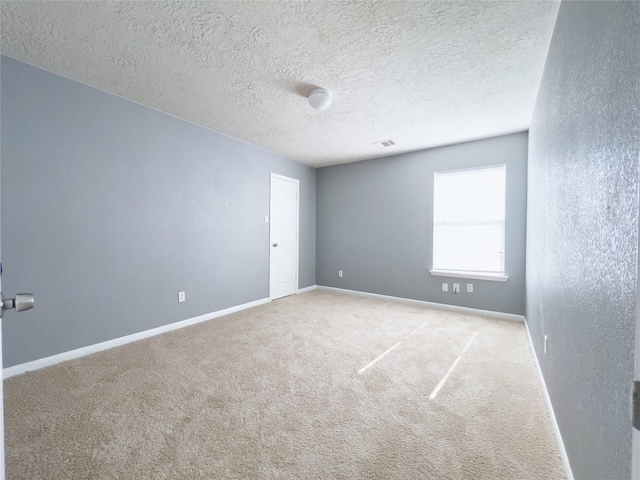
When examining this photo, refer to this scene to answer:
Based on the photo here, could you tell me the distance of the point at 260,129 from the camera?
3.52 metres

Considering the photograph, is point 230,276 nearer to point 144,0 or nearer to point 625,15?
point 144,0

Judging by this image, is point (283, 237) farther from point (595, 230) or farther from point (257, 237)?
point (595, 230)

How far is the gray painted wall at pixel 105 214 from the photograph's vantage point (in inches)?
86.4

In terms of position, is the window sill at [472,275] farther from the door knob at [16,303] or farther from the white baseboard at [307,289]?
the door knob at [16,303]

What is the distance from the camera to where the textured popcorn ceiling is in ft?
5.49

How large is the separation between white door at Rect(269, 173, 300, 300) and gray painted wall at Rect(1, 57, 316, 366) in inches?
26.8

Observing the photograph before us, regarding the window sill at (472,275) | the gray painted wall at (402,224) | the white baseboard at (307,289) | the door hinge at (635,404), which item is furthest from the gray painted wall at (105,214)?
the door hinge at (635,404)

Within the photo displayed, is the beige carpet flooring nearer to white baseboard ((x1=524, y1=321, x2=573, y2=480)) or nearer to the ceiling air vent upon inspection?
white baseboard ((x1=524, y1=321, x2=573, y2=480))

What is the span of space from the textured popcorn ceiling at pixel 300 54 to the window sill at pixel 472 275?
76.5 inches

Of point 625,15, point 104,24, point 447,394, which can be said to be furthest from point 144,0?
point 447,394

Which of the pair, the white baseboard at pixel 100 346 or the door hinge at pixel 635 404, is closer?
the door hinge at pixel 635 404

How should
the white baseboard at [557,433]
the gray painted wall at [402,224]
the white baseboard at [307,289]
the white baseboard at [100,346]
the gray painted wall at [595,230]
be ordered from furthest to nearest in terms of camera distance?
1. the white baseboard at [307,289]
2. the gray painted wall at [402,224]
3. the white baseboard at [100,346]
4. the white baseboard at [557,433]
5. the gray painted wall at [595,230]

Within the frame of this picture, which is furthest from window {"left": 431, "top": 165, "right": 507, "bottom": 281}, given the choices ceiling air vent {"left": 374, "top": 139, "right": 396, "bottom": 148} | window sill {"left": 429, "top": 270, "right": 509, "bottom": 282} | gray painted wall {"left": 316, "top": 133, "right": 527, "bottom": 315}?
ceiling air vent {"left": 374, "top": 139, "right": 396, "bottom": 148}

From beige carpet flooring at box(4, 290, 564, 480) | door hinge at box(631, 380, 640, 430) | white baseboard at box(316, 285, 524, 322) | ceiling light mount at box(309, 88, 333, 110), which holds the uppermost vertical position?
ceiling light mount at box(309, 88, 333, 110)
